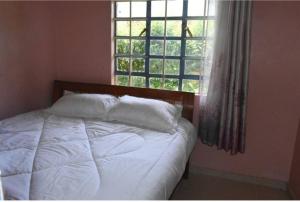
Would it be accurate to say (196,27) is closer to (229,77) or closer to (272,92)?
(229,77)

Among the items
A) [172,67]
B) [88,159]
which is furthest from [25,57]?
[88,159]

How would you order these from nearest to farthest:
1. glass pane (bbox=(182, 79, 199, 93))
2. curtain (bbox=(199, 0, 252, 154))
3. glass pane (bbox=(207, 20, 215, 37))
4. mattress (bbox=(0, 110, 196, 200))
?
mattress (bbox=(0, 110, 196, 200)) < curtain (bbox=(199, 0, 252, 154)) < glass pane (bbox=(207, 20, 215, 37)) < glass pane (bbox=(182, 79, 199, 93))

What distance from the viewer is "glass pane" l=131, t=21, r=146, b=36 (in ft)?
9.18

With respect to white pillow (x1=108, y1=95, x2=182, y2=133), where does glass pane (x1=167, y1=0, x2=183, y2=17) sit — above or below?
above

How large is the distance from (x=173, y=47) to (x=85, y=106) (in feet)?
3.64

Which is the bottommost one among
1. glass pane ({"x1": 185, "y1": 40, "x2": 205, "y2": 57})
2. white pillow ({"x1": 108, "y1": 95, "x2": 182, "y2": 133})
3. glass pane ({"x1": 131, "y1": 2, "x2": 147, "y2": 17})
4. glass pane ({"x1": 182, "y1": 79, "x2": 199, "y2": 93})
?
white pillow ({"x1": 108, "y1": 95, "x2": 182, "y2": 133})

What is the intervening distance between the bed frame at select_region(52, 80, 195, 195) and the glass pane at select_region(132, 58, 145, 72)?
26 centimetres

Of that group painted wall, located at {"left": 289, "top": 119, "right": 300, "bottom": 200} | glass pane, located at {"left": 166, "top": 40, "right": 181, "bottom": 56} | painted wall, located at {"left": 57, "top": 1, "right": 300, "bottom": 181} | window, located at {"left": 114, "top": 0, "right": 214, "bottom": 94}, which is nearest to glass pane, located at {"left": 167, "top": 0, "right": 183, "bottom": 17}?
window, located at {"left": 114, "top": 0, "right": 214, "bottom": 94}

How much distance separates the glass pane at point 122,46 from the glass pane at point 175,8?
22.9 inches

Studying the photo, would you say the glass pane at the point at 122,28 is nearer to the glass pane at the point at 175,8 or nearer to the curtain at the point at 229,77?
the glass pane at the point at 175,8

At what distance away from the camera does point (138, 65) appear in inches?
114

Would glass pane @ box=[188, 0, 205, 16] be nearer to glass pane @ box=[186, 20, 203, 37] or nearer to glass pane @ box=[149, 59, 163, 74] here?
glass pane @ box=[186, 20, 203, 37]

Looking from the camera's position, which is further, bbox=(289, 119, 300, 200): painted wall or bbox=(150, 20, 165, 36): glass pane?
bbox=(150, 20, 165, 36): glass pane

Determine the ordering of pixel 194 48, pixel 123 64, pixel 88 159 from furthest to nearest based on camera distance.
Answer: pixel 123 64 → pixel 194 48 → pixel 88 159
